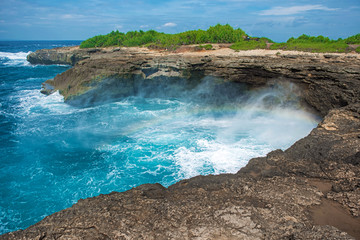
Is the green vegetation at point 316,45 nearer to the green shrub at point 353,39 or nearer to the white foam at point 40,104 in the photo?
the green shrub at point 353,39

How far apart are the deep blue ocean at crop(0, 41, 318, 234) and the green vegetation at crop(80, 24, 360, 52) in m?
7.43

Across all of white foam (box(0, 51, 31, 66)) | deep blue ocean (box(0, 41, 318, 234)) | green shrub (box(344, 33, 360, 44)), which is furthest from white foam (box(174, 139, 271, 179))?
white foam (box(0, 51, 31, 66))

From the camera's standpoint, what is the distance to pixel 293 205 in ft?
17.2

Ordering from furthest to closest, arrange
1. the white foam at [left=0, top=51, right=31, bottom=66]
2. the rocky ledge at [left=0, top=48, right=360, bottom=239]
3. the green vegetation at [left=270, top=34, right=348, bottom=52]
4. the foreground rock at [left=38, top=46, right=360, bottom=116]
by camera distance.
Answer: the white foam at [left=0, top=51, right=31, bottom=66], the green vegetation at [left=270, top=34, right=348, bottom=52], the foreground rock at [left=38, top=46, right=360, bottom=116], the rocky ledge at [left=0, top=48, right=360, bottom=239]

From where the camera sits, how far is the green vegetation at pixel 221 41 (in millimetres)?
21922

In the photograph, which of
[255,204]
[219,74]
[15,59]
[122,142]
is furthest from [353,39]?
[15,59]

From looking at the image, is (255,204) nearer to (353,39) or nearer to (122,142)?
(122,142)

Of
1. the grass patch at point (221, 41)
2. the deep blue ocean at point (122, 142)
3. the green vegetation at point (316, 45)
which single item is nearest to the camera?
the deep blue ocean at point (122, 142)

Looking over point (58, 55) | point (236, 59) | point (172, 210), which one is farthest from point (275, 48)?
point (58, 55)

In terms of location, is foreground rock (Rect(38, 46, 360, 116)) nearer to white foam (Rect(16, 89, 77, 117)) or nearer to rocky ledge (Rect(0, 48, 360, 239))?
white foam (Rect(16, 89, 77, 117))

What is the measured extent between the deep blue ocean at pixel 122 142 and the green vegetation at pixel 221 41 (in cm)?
743

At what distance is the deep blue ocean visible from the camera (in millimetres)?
11008

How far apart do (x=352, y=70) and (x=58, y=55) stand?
51.6 meters

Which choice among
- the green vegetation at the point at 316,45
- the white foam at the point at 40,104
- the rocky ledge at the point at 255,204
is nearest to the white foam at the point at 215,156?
the rocky ledge at the point at 255,204
